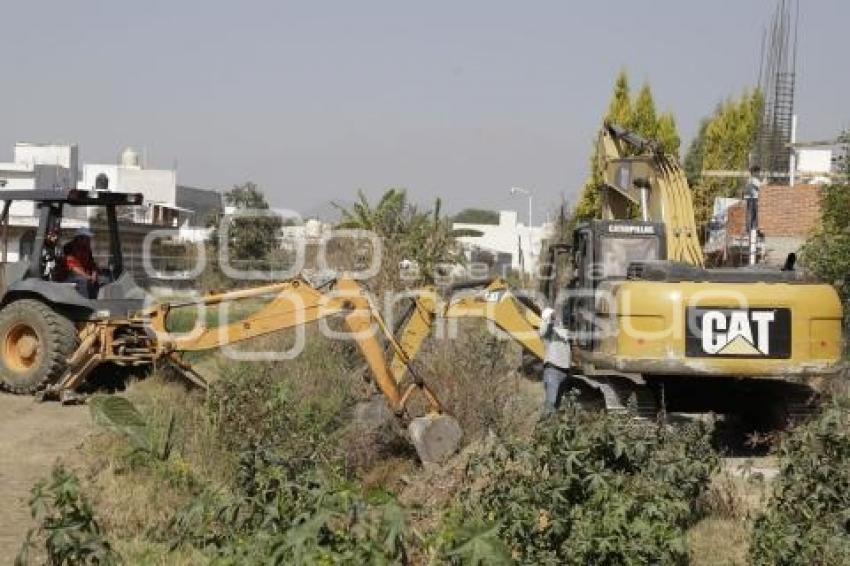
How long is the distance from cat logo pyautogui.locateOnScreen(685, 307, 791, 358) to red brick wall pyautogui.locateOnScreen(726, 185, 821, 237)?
13.3 m

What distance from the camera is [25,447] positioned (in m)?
11.5

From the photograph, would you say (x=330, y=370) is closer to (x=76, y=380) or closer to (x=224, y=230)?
(x=76, y=380)

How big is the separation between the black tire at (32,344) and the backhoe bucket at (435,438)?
4819 millimetres

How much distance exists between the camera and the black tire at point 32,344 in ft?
45.7

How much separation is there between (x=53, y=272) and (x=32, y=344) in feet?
3.12

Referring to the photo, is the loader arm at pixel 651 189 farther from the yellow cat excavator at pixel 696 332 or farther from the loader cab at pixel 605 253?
the yellow cat excavator at pixel 696 332

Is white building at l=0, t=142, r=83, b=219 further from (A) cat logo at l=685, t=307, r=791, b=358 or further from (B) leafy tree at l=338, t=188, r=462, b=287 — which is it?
(A) cat logo at l=685, t=307, r=791, b=358

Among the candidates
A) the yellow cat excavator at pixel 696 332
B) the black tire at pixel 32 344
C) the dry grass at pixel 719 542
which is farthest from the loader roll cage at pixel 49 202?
the dry grass at pixel 719 542

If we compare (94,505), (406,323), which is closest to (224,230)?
(406,323)

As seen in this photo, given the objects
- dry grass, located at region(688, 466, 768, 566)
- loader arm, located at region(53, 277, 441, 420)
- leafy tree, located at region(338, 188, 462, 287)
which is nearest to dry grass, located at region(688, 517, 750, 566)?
dry grass, located at region(688, 466, 768, 566)

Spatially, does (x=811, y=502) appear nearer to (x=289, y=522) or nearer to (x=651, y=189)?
(x=289, y=522)

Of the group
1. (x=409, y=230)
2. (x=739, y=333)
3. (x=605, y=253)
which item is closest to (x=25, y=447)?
(x=605, y=253)

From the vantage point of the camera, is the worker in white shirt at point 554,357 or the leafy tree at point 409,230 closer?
the worker in white shirt at point 554,357

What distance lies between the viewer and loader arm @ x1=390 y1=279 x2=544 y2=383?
1237cm
